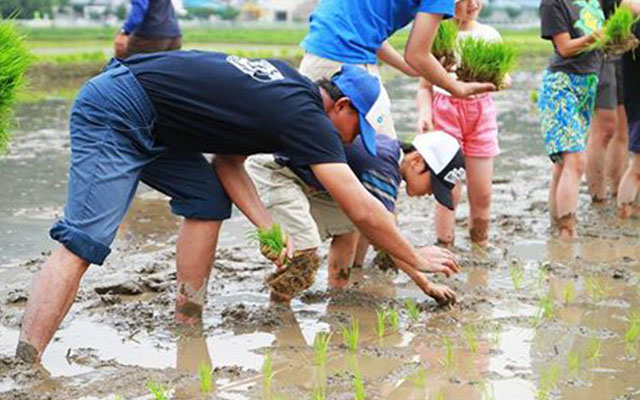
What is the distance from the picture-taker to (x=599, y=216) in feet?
27.1

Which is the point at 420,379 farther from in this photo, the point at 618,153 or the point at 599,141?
the point at 618,153

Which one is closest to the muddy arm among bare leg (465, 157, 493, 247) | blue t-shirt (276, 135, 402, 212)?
blue t-shirt (276, 135, 402, 212)

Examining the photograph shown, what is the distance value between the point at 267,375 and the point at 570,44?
3654 millimetres

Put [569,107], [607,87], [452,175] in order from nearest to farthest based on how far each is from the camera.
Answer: [452,175]
[569,107]
[607,87]

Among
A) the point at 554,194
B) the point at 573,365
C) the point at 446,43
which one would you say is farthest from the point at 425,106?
the point at 573,365

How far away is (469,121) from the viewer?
6.97m

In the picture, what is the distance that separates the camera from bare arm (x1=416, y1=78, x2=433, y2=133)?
22.5 ft

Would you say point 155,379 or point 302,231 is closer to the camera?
point 155,379

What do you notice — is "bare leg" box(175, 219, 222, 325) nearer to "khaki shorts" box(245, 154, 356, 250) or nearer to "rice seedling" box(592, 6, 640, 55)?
"khaki shorts" box(245, 154, 356, 250)

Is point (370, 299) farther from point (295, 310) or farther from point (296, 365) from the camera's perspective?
point (296, 365)

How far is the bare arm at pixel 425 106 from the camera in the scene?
6.85 m

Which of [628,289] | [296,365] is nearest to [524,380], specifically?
[296,365]

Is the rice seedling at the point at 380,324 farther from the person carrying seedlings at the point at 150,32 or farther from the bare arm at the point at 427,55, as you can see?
the person carrying seedlings at the point at 150,32

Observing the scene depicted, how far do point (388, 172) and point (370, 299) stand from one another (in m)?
0.63
